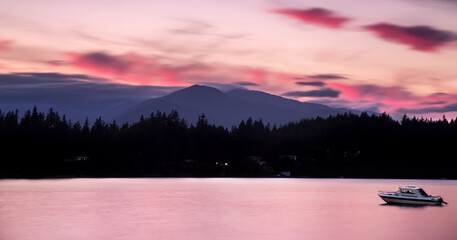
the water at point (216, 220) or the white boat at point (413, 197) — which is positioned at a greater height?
the white boat at point (413, 197)

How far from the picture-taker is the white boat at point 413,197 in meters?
121

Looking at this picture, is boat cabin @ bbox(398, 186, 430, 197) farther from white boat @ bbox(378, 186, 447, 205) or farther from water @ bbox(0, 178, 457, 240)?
water @ bbox(0, 178, 457, 240)

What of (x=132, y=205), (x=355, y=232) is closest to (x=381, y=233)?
(x=355, y=232)

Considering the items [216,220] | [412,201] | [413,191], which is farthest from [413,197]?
[216,220]

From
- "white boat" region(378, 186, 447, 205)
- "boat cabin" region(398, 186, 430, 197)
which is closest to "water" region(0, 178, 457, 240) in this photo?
"white boat" region(378, 186, 447, 205)

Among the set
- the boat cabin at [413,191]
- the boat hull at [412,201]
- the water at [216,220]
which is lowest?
the water at [216,220]

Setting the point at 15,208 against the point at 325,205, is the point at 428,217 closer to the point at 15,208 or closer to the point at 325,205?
the point at 325,205

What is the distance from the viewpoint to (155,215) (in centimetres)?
10394

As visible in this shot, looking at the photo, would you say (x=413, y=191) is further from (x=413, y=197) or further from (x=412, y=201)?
(x=412, y=201)

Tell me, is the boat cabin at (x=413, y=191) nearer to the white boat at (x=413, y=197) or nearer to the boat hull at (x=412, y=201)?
the white boat at (x=413, y=197)

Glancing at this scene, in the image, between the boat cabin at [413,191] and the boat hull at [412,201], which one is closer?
the boat hull at [412,201]

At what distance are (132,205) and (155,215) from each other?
22795 millimetres

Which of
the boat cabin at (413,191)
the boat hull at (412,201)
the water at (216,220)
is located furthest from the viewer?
the boat cabin at (413,191)

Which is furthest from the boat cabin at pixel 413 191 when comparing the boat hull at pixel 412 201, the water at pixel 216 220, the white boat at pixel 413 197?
the water at pixel 216 220
